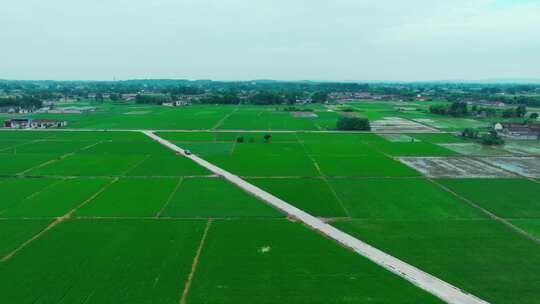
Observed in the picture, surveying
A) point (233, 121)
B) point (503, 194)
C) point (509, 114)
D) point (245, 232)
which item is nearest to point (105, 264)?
point (245, 232)

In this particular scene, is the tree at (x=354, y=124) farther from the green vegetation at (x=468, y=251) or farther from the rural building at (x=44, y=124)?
the rural building at (x=44, y=124)

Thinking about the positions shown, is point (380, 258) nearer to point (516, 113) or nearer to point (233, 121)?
point (233, 121)

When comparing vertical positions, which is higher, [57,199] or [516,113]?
[516,113]

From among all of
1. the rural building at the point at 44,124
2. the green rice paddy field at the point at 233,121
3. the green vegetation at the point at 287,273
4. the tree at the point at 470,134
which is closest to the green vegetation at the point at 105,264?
the green vegetation at the point at 287,273

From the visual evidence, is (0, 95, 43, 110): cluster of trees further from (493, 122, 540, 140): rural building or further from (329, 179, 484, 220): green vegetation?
(493, 122, 540, 140): rural building

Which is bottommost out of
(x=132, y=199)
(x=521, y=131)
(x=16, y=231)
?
(x=16, y=231)

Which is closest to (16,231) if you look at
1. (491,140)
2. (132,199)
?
(132,199)

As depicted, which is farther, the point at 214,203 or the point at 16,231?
the point at 214,203

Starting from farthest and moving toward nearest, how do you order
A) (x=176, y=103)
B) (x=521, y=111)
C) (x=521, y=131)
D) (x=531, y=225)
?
1. (x=176, y=103)
2. (x=521, y=111)
3. (x=521, y=131)
4. (x=531, y=225)

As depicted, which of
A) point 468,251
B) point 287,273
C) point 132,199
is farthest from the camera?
point 132,199

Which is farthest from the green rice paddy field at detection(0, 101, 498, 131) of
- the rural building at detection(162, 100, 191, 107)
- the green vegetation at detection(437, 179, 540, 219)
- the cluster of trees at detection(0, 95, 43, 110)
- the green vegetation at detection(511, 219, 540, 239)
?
the green vegetation at detection(511, 219, 540, 239)
